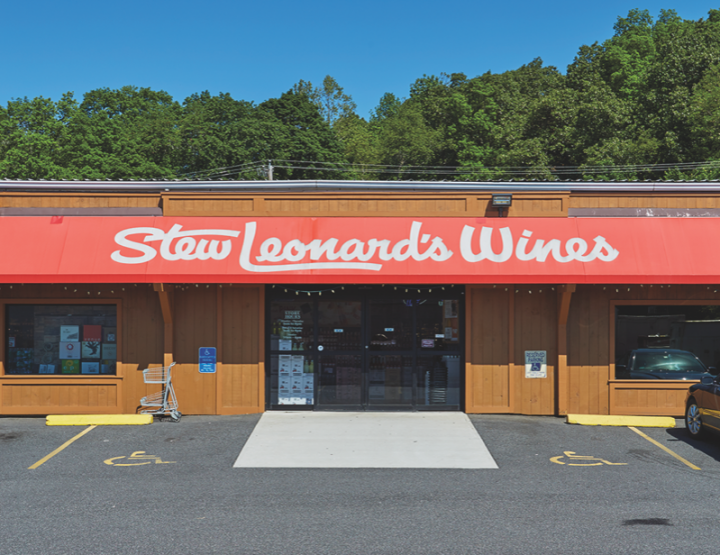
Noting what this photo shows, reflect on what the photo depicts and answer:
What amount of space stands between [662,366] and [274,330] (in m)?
8.01

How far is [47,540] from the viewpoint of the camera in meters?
6.87

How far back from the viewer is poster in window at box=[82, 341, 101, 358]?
42.8 feet

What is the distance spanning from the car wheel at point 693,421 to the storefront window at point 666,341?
1.44 metres

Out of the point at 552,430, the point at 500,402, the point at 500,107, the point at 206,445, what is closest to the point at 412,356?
the point at 500,402

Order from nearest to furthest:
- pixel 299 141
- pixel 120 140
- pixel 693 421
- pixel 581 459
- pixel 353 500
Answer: pixel 353 500
pixel 581 459
pixel 693 421
pixel 120 140
pixel 299 141

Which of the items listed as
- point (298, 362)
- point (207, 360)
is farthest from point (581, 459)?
point (207, 360)

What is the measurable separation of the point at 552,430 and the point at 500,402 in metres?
1.35

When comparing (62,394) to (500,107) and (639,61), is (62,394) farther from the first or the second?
(639,61)

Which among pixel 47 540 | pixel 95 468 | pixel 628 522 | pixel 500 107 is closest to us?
pixel 47 540

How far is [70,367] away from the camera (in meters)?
13.0

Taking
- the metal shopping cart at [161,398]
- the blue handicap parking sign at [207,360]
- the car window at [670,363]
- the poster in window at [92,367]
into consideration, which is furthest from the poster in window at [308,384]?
the car window at [670,363]

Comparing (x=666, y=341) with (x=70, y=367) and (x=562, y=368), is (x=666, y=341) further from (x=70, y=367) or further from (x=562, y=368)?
(x=70, y=367)

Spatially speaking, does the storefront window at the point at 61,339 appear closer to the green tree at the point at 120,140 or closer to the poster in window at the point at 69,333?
the poster in window at the point at 69,333

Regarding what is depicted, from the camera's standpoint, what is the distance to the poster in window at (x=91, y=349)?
1305 cm
